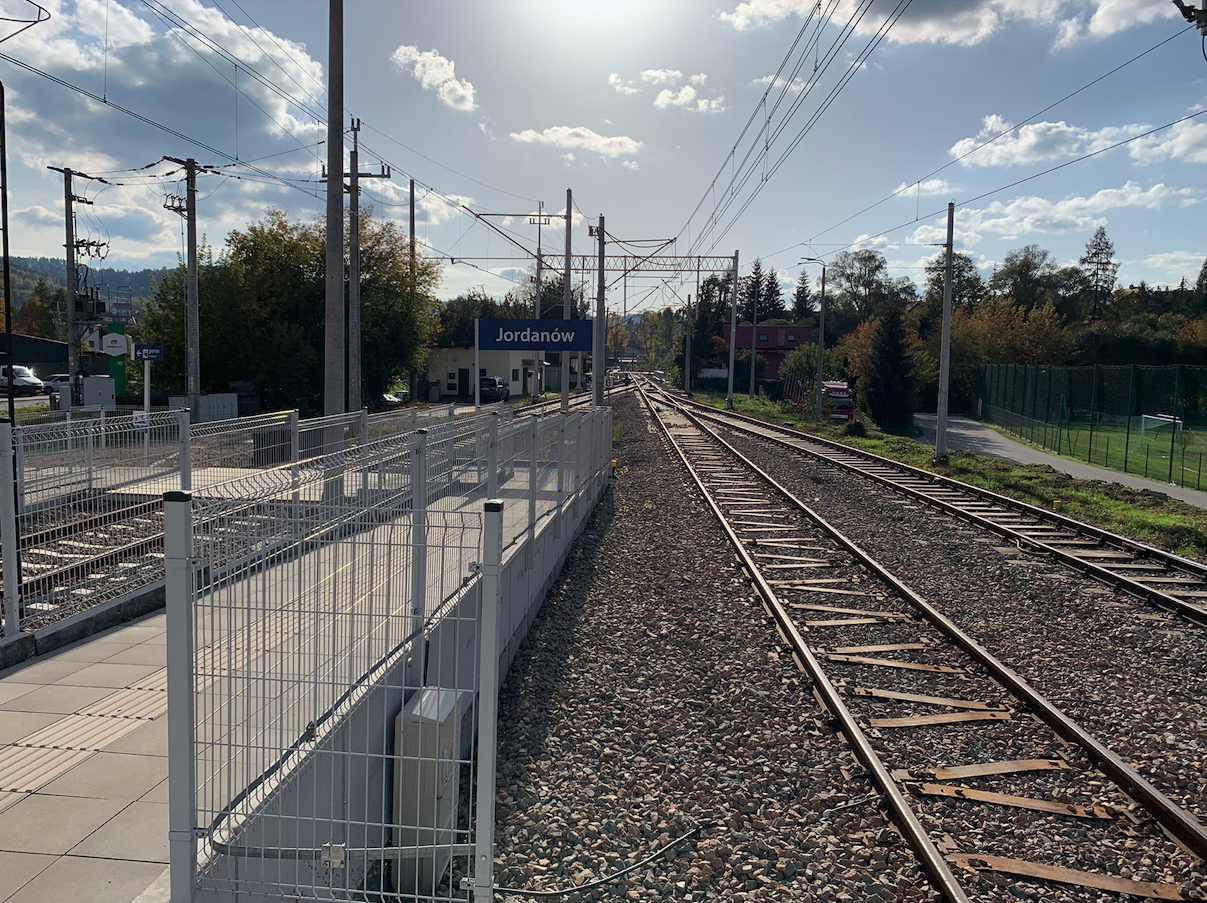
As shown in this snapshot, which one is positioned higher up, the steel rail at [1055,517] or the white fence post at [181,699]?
the white fence post at [181,699]

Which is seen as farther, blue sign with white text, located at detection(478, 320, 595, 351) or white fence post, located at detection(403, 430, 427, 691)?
blue sign with white text, located at detection(478, 320, 595, 351)

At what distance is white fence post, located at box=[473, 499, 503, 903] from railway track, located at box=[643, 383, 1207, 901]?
2.56 meters

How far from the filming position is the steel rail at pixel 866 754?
462 cm

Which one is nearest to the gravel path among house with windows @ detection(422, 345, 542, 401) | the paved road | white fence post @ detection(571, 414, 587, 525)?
white fence post @ detection(571, 414, 587, 525)

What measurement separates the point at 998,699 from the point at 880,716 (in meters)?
1.15

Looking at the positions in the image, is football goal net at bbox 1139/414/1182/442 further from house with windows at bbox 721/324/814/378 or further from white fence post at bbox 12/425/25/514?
house with windows at bbox 721/324/814/378

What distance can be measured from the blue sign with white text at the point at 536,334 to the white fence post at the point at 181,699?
47.5 ft

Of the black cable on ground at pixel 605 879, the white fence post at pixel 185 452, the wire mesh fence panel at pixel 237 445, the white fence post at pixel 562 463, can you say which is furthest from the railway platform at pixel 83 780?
the white fence post at pixel 562 463

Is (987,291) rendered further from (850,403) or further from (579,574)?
(579,574)

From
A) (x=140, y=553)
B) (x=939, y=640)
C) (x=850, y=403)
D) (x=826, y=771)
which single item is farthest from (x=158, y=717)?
(x=850, y=403)

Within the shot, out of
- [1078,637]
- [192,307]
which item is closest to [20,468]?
[1078,637]

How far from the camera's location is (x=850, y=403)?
47062mm

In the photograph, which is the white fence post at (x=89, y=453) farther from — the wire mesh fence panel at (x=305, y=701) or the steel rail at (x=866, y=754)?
the steel rail at (x=866, y=754)

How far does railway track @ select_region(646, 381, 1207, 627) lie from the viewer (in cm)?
1081
